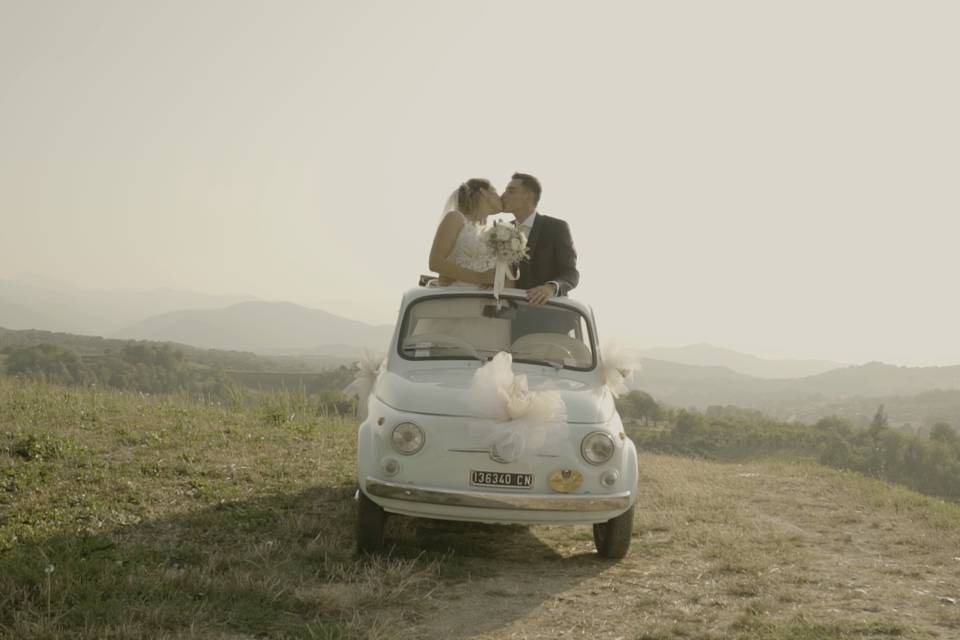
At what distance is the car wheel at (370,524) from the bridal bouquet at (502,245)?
6.85 ft

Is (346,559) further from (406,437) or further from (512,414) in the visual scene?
(512,414)

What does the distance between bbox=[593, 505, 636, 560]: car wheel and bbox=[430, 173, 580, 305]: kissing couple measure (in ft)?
6.12

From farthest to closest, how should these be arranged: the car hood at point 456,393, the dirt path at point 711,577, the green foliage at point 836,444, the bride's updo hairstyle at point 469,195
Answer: the green foliage at point 836,444 → the bride's updo hairstyle at point 469,195 → the car hood at point 456,393 → the dirt path at point 711,577

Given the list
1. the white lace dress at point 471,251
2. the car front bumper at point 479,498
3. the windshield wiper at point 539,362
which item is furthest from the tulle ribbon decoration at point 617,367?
the car front bumper at point 479,498

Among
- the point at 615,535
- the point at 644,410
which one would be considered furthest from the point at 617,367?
the point at 644,410

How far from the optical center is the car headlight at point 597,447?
544 cm

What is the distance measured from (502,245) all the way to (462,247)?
55cm

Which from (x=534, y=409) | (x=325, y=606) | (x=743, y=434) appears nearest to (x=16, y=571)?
(x=325, y=606)

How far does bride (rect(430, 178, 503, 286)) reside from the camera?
7.12 meters

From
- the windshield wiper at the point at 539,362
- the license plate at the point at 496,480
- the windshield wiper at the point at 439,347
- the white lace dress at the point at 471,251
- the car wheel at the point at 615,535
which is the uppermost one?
the white lace dress at the point at 471,251

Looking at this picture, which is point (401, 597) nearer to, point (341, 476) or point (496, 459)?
point (496, 459)

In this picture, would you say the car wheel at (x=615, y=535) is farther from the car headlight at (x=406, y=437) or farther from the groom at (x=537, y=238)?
the groom at (x=537, y=238)

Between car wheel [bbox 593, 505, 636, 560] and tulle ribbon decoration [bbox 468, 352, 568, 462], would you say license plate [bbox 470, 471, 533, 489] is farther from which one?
car wheel [bbox 593, 505, 636, 560]

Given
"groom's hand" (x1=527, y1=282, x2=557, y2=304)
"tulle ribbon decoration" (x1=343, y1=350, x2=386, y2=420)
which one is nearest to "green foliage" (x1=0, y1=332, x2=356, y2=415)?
"tulle ribbon decoration" (x1=343, y1=350, x2=386, y2=420)
